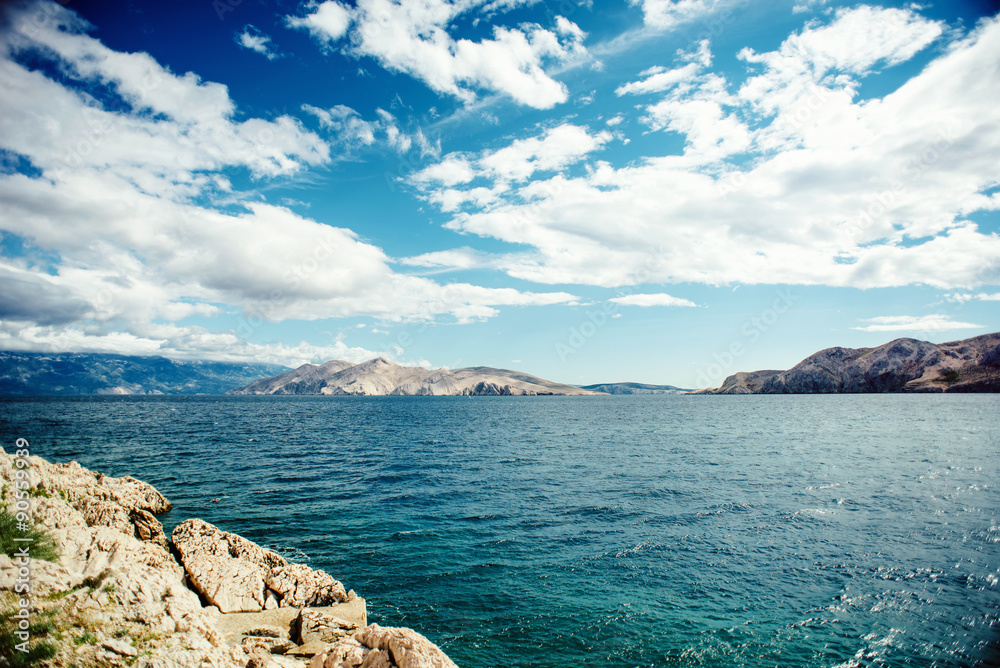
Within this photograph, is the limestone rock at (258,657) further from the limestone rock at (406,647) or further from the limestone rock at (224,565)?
the limestone rock at (224,565)

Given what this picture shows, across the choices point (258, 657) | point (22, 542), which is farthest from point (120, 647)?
point (22, 542)

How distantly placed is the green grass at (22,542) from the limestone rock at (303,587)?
26.5 ft

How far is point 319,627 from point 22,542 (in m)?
8.07

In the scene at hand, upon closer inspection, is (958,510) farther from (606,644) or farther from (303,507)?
(303,507)

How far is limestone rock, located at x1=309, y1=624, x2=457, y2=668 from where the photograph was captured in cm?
948

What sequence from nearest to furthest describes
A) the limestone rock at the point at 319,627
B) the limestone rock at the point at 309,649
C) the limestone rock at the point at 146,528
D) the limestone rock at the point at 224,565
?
the limestone rock at the point at 309,649 < the limestone rock at the point at 319,627 < the limestone rock at the point at 224,565 < the limestone rock at the point at 146,528

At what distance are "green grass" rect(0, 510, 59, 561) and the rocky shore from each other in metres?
0.32

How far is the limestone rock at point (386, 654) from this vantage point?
948cm

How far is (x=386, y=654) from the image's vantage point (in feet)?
31.9

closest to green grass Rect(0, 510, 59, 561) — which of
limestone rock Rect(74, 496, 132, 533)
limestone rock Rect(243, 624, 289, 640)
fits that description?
limestone rock Rect(243, 624, 289, 640)

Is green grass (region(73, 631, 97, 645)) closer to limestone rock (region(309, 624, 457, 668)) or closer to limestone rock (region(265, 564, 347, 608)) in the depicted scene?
limestone rock (region(309, 624, 457, 668))

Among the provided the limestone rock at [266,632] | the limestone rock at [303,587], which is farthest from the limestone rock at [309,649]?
the limestone rock at [303,587]

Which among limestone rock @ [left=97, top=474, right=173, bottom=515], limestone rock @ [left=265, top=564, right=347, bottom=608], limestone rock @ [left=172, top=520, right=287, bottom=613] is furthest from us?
limestone rock @ [left=97, top=474, right=173, bottom=515]

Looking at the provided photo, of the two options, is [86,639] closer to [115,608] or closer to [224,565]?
[115,608]
